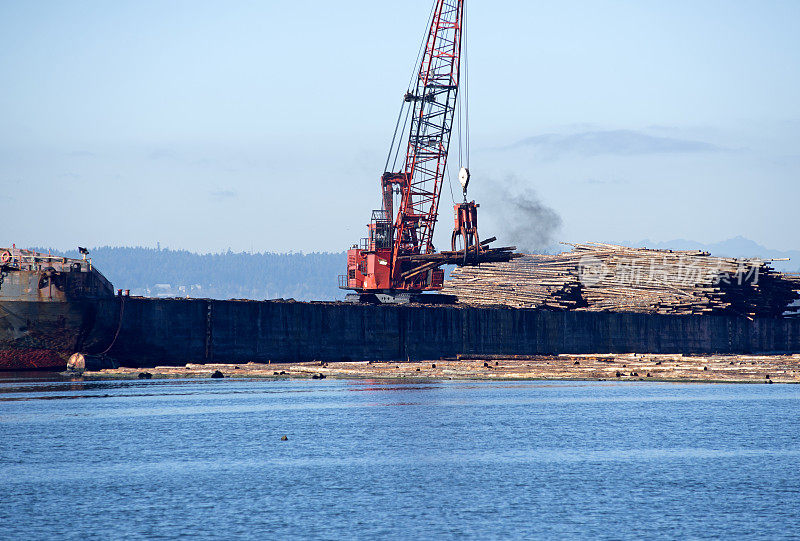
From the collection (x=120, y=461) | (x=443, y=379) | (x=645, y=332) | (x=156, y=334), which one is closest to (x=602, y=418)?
(x=120, y=461)

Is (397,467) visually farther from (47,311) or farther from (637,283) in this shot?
(637,283)

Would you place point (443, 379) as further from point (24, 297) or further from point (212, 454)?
point (212, 454)

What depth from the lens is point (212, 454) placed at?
25.9 m

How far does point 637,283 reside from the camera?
73.9 meters

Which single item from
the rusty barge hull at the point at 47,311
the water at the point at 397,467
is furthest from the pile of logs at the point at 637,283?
the rusty barge hull at the point at 47,311

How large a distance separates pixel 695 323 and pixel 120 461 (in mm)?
55783

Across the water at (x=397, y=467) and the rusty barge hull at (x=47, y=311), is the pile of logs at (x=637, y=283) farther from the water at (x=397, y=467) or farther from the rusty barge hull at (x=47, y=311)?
the rusty barge hull at (x=47, y=311)

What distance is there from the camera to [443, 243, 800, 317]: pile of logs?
71500mm

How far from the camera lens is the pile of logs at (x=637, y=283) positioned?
71500mm

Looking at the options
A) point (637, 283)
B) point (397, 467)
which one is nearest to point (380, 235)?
point (637, 283)

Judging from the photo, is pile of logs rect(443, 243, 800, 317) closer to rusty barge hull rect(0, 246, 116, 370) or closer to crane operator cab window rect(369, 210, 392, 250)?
crane operator cab window rect(369, 210, 392, 250)

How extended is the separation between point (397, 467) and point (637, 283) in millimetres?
53411

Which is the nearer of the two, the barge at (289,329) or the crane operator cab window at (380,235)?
the barge at (289,329)

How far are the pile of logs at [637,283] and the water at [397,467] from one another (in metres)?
30.8
